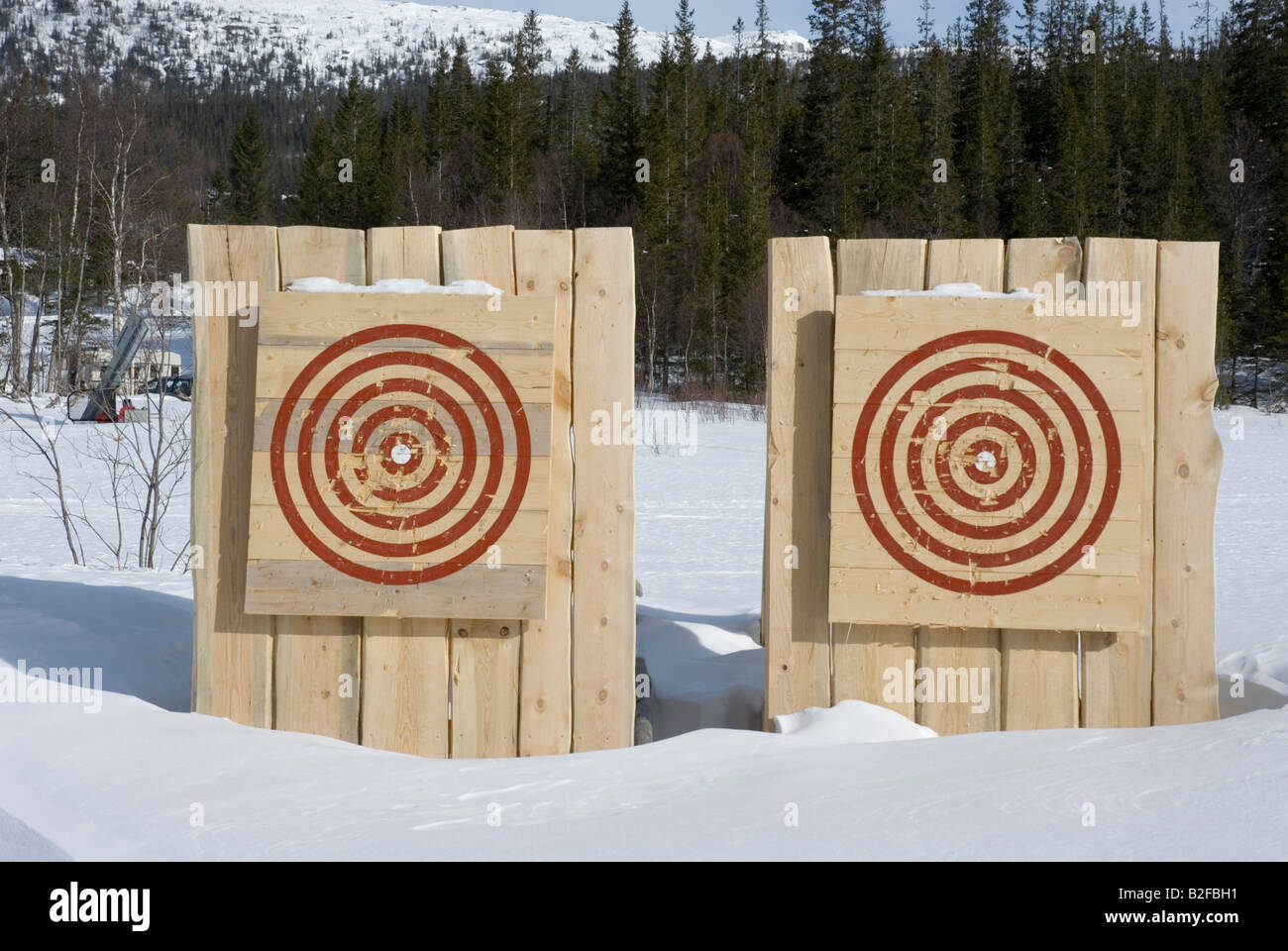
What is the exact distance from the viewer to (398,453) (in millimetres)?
3309

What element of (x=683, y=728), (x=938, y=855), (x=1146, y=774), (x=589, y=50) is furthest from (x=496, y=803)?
(x=589, y=50)

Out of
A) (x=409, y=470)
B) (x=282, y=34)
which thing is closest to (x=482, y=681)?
(x=409, y=470)

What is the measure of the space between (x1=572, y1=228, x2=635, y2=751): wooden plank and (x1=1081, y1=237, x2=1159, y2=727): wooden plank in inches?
55.4

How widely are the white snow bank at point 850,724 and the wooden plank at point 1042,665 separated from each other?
11.2 inches

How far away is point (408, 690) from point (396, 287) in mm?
1231

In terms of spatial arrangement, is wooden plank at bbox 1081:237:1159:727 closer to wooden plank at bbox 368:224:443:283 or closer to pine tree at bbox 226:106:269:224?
wooden plank at bbox 368:224:443:283

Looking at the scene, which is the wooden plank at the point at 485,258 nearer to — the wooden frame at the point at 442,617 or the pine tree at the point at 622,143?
the wooden frame at the point at 442,617

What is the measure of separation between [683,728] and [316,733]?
123 centimetres

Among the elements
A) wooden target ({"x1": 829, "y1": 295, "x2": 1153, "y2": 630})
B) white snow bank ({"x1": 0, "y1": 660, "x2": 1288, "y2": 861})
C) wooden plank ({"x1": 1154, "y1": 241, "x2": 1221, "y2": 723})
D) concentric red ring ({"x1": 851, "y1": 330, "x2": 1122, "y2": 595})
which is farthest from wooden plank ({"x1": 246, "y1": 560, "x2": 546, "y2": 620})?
wooden plank ({"x1": 1154, "y1": 241, "x2": 1221, "y2": 723})

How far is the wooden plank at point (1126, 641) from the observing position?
10.9ft

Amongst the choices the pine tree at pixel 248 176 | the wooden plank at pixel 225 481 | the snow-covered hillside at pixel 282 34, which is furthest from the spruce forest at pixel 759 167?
the snow-covered hillside at pixel 282 34

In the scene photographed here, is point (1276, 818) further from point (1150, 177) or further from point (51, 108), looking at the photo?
point (1150, 177)

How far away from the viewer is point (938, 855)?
2.16 m

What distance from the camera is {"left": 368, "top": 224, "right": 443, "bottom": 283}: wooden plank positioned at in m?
3.38
